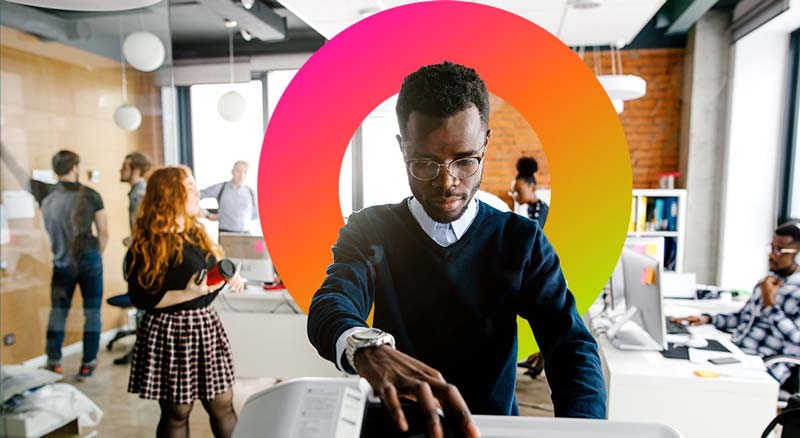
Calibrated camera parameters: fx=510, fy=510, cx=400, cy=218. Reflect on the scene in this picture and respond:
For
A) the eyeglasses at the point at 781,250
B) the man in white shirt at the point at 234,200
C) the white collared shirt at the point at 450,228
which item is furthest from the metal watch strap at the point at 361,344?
the eyeglasses at the point at 781,250

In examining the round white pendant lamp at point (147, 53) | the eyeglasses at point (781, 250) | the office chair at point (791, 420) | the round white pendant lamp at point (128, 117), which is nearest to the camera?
the office chair at point (791, 420)

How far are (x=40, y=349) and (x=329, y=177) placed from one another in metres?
3.58

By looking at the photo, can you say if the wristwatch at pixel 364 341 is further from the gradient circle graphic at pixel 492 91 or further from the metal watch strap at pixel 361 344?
the gradient circle graphic at pixel 492 91

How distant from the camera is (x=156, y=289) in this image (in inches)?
89.9

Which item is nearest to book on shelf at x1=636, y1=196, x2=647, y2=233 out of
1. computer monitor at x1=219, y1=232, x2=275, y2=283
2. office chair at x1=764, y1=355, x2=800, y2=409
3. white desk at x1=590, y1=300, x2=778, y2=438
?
office chair at x1=764, y1=355, x2=800, y2=409

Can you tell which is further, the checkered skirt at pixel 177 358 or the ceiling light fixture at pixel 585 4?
the checkered skirt at pixel 177 358

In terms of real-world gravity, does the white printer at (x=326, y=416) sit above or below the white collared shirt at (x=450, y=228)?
below

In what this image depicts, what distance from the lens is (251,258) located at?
332 cm

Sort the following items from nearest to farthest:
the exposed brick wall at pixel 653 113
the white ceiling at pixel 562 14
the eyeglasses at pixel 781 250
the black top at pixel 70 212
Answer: the white ceiling at pixel 562 14, the eyeglasses at pixel 781 250, the black top at pixel 70 212, the exposed brick wall at pixel 653 113

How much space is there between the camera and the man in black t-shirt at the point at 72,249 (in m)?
3.44

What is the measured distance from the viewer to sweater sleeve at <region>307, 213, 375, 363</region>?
1021 mm

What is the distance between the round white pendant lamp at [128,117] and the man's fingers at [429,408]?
3.88m

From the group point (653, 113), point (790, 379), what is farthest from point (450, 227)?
point (653, 113)

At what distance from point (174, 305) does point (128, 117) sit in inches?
91.7
